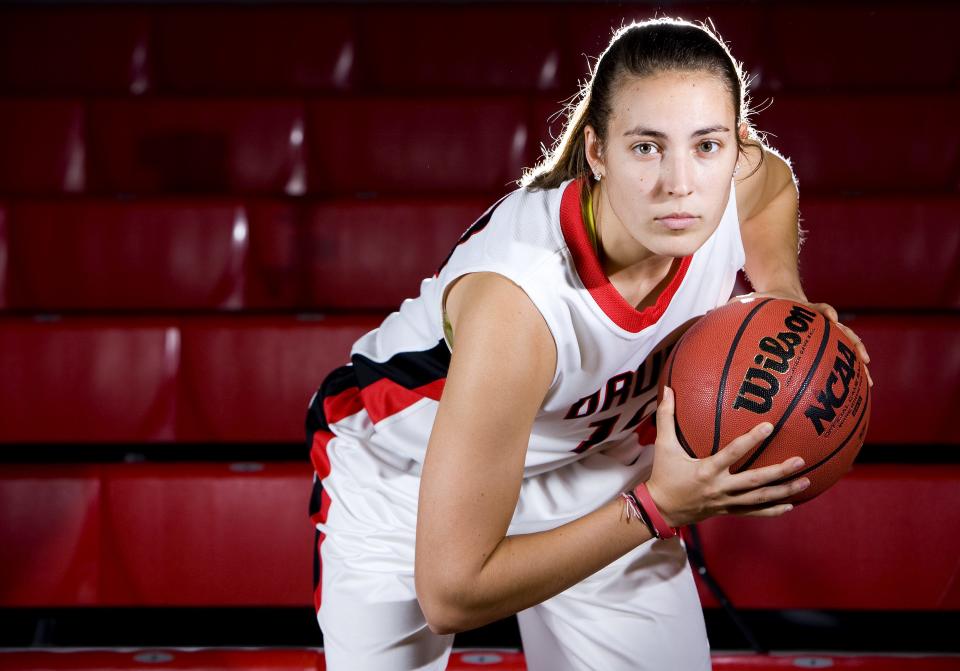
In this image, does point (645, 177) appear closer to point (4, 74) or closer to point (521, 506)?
point (521, 506)

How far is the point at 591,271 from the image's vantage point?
0.70 m

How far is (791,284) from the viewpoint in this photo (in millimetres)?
884

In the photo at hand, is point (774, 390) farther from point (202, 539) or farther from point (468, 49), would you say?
point (468, 49)

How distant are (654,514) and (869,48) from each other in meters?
1.75

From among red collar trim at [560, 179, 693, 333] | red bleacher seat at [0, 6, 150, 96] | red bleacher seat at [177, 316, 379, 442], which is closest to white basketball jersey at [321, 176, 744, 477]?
red collar trim at [560, 179, 693, 333]

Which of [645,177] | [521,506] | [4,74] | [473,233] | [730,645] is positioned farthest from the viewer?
[4,74]

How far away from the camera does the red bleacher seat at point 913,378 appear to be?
1.32m

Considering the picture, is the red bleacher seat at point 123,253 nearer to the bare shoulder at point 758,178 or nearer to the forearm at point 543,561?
the bare shoulder at point 758,178

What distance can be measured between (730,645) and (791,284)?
527 millimetres

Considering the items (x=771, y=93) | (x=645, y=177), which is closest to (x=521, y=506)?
(x=645, y=177)

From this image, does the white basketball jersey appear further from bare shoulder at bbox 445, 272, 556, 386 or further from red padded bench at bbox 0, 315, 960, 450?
red padded bench at bbox 0, 315, 960, 450

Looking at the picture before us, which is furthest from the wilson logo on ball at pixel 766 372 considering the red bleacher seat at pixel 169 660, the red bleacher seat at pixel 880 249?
the red bleacher seat at pixel 880 249

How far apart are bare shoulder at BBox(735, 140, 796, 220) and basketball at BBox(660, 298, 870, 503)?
19 centimetres

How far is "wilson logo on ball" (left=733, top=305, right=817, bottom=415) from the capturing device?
2.29 feet
